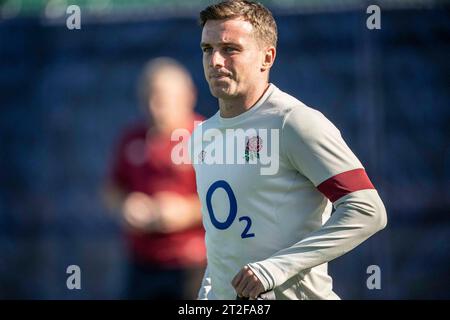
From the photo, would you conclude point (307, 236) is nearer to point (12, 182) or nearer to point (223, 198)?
point (223, 198)

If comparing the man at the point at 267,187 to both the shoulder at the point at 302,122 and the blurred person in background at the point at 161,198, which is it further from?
the blurred person in background at the point at 161,198

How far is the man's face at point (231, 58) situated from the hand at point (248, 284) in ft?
2.48

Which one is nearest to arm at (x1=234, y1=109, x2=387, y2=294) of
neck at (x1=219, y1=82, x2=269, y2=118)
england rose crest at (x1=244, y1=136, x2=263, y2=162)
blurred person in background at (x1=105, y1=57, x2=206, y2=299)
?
england rose crest at (x1=244, y1=136, x2=263, y2=162)

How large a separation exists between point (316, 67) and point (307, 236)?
376 centimetres

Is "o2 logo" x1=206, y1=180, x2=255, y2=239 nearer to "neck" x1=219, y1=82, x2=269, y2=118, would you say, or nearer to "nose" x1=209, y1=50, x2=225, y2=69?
"neck" x1=219, y1=82, x2=269, y2=118

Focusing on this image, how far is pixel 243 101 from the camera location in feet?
14.7

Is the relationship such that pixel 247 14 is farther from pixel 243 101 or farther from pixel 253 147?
pixel 253 147

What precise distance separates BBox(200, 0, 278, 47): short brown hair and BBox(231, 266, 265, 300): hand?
3.26 feet

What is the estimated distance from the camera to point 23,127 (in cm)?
825

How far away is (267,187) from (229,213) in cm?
21

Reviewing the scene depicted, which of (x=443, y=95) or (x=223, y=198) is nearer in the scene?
(x=223, y=198)

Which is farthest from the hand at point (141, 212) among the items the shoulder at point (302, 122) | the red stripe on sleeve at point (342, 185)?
the red stripe on sleeve at point (342, 185)
